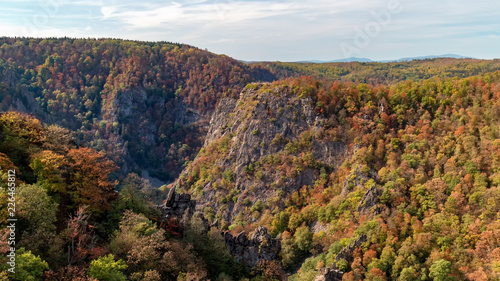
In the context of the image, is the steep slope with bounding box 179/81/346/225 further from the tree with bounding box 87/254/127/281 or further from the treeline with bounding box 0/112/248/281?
the tree with bounding box 87/254/127/281

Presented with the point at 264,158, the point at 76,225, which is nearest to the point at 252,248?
the point at 264,158

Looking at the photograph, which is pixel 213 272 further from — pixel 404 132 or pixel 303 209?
pixel 404 132

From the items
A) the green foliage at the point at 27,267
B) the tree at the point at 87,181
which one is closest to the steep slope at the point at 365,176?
the tree at the point at 87,181

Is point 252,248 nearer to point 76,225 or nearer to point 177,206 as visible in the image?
point 177,206

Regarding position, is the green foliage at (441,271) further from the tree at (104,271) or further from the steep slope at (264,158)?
the tree at (104,271)

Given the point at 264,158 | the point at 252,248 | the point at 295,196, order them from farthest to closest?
the point at 264,158 < the point at 295,196 < the point at 252,248

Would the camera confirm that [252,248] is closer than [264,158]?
Yes

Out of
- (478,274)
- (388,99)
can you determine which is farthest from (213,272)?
(388,99)
